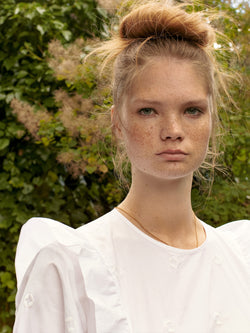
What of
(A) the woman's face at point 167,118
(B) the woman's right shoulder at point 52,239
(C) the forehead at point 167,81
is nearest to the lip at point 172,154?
(A) the woman's face at point 167,118

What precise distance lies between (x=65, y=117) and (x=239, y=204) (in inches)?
36.3

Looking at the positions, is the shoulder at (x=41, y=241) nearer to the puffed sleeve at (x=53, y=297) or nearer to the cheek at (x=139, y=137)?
the puffed sleeve at (x=53, y=297)

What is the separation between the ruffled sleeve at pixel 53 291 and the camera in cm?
88

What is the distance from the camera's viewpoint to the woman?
0.89 metres

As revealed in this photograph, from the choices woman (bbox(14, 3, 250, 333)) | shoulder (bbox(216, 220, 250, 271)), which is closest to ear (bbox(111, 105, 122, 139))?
woman (bbox(14, 3, 250, 333))

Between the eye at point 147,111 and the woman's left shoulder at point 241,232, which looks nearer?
the eye at point 147,111

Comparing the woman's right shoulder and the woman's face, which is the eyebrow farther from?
the woman's right shoulder

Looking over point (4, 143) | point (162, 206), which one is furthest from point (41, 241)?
point (4, 143)

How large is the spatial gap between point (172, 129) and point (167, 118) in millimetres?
29

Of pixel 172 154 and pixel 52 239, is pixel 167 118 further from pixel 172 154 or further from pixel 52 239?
pixel 52 239

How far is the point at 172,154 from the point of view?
0.94m

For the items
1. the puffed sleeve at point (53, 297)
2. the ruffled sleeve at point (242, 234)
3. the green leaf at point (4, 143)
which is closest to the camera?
the puffed sleeve at point (53, 297)

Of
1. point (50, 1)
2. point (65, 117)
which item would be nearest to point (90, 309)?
point (65, 117)

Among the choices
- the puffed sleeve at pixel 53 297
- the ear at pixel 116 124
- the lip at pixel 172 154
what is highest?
the ear at pixel 116 124
